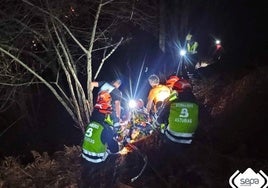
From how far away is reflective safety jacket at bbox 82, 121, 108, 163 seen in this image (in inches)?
280

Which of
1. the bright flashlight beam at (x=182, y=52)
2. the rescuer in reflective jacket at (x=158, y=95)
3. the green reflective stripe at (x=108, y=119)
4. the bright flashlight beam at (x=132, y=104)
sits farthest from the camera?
the bright flashlight beam at (x=182, y=52)

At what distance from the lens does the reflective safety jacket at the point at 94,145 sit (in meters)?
7.11

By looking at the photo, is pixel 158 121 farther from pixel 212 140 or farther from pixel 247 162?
pixel 247 162

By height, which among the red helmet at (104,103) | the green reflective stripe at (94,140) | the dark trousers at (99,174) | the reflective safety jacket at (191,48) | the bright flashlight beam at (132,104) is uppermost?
the red helmet at (104,103)

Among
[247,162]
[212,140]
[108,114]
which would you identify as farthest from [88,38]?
[247,162]

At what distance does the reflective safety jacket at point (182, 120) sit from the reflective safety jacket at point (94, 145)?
4.24 ft

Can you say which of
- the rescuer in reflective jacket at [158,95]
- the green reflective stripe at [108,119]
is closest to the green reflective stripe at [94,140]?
the green reflective stripe at [108,119]

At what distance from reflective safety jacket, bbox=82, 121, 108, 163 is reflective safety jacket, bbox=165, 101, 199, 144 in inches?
50.8

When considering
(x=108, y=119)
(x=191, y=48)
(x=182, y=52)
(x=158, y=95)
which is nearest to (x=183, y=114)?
(x=108, y=119)

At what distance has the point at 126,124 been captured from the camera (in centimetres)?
909

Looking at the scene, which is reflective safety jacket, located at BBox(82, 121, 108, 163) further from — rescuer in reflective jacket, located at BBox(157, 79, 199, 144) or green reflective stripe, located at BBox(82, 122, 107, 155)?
rescuer in reflective jacket, located at BBox(157, 79, 199, 144)

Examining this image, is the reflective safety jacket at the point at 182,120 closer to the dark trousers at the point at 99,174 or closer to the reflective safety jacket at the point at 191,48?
the dark trousers at the point at 99,174

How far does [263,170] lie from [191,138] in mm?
1606

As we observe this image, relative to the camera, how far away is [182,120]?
7348mm
